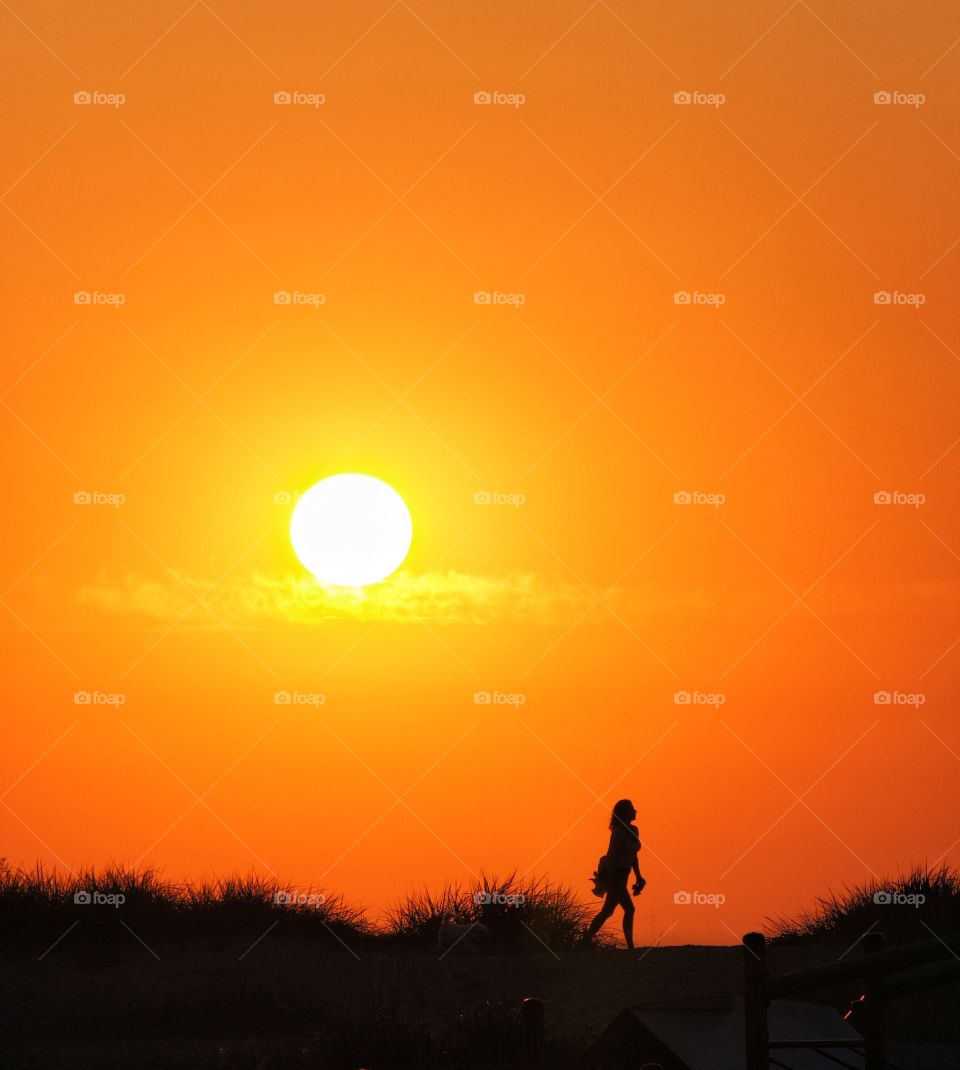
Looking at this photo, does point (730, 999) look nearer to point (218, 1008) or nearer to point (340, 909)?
point (218, 1008)

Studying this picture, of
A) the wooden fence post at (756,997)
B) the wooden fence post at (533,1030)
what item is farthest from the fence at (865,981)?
the wooden fence post at (533,1030)

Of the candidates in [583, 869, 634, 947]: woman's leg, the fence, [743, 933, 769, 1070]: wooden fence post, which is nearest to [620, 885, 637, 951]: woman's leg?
[583, 869, 634, 947]: woman's leg

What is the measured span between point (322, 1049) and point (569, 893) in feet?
20.2

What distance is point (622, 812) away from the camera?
54.1 feet

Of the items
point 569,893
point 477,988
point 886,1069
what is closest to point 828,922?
point 569,893

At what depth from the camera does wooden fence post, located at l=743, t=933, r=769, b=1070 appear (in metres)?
8.39

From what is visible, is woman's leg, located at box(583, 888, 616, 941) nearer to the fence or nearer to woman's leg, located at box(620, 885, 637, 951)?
woman's leg, located at box(620, 885, 637, 951)

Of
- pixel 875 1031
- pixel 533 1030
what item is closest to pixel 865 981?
pixel 875 1031

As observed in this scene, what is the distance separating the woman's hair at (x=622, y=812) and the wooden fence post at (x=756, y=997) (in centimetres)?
799

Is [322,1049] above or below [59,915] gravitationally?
below

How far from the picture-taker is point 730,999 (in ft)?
31.7

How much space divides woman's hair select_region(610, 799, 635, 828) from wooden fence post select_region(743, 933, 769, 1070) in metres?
7.99

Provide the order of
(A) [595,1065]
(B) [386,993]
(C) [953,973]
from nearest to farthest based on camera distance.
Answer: (C) [953,973] < (A) [595,1065] < (B) [386,993]

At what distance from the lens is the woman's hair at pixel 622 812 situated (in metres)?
16.5
